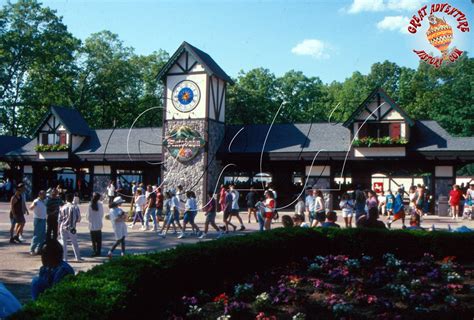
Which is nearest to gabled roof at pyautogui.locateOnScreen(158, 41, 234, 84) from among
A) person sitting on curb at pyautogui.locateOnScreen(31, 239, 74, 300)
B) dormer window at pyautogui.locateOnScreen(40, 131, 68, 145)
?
dormer window at pyautogui.locateOnScreen(40, 131, 68, 145)

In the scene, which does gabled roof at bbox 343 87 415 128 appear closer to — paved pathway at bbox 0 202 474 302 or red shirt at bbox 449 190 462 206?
red shirt at bbox 449 190 462 206

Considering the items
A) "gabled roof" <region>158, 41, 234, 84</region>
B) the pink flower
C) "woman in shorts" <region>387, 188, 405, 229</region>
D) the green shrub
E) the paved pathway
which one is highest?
"gabled roof" <region>158, 41, 234, 84</region>

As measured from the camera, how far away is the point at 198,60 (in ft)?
91.2

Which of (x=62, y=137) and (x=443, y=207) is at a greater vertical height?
(x=62, y=137)

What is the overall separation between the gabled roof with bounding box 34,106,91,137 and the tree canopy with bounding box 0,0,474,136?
9.48 meters

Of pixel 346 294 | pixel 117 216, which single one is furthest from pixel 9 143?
pixel 346 294

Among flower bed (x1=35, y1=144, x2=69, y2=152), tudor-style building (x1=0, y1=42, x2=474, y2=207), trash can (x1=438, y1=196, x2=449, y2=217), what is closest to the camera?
trash can (x1=438, y1=196, x2=449, y2=217)

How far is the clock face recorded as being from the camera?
92.7ft

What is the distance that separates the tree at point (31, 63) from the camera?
137 ft

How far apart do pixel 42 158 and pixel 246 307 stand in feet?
100

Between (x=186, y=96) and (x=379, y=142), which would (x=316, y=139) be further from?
(x=186, y=96)

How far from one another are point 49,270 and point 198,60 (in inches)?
901

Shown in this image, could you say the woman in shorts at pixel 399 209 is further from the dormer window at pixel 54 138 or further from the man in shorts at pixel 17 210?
the dormer window at pixel 54 138

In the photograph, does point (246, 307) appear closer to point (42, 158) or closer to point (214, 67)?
point (214, 67)
